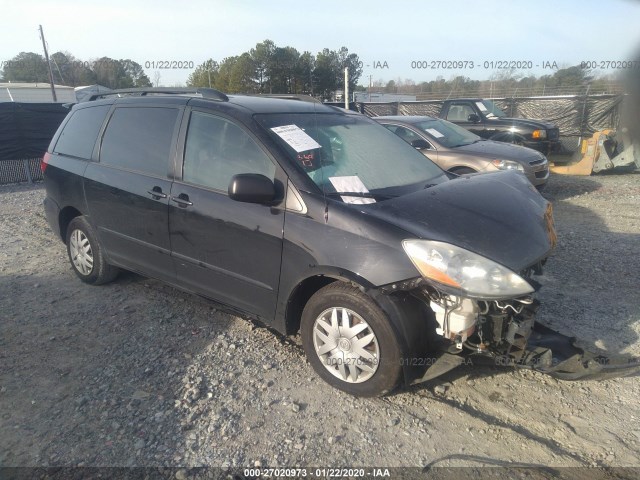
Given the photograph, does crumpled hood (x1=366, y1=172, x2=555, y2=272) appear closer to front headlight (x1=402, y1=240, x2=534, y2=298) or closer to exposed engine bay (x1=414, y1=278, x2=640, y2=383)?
front headlight (x1=402, y1=240, x2=534, y2=298)

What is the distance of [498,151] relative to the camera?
8.01 metres

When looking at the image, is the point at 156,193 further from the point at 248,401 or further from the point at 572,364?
the point at 572,364

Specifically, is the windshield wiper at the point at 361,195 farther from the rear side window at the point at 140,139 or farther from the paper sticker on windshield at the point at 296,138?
the rear side window at the point at 140,139

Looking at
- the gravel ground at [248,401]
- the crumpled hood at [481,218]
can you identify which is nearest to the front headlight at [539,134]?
the gravel ground at [248,401]

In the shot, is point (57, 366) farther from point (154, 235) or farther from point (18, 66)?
point (18, 66)

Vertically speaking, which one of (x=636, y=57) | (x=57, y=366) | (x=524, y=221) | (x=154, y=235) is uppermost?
(x=636, y=57)

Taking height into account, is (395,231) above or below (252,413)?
above

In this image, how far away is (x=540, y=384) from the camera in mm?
3086

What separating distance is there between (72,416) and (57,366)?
683mm

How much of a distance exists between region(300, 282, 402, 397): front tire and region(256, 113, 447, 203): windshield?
0.66 meters

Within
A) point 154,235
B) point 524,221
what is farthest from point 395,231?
point 154,235

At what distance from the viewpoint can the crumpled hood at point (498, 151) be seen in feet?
25.4

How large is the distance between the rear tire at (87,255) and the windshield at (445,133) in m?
5.68

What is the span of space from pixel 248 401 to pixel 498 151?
21.5 ft
